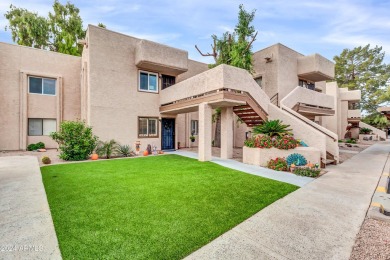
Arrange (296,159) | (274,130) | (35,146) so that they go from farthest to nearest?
1. (35,146)
2. (274,130)
3. (296,159)

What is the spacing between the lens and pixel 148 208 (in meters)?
4.49

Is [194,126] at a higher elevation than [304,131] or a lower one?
higher

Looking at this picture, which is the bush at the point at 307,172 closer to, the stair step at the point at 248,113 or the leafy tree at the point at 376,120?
the stair step at the point at 248,113

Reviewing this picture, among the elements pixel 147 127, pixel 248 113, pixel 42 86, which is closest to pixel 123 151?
pixel 147 127

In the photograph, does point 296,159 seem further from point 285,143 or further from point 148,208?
point 148,208

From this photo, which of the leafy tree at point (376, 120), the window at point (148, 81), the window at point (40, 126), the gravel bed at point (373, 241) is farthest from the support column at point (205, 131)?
the leafy tree at point (376, 120)

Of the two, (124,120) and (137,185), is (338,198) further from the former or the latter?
(124,120)

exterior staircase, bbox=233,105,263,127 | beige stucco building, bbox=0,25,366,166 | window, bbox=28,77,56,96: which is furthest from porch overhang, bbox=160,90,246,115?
window, bbox=28,77,56,96

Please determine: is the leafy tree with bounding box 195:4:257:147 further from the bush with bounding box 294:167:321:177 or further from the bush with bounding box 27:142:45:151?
the bush with bounding box 27:142:45:151

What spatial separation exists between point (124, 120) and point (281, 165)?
1061 centimetres

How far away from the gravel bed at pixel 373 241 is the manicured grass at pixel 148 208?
1.85 meters

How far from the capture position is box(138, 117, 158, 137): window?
14.5 meters

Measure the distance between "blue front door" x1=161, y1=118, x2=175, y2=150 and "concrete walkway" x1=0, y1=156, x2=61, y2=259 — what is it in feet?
31.7

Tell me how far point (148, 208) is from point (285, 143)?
7658 mm
